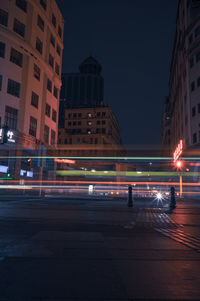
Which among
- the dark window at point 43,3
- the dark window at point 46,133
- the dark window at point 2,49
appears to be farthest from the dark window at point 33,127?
the dark window at point 43,3

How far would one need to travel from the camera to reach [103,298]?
241 centimetres

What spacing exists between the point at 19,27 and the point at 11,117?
39.1 feet

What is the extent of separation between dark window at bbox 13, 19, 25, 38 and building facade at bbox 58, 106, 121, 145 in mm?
54397

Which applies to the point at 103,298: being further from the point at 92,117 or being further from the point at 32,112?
the point at 92,117

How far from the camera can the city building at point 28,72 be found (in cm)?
2981

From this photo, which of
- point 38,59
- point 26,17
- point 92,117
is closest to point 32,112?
point 38,59

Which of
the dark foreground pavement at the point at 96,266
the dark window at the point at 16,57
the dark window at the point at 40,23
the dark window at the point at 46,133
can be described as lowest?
the dark foreground pavement at the point at 96,266

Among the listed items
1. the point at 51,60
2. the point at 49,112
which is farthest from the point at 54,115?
the point at 51,60

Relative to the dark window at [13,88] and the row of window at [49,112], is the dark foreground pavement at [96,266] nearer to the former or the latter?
the dark window at [13,88]

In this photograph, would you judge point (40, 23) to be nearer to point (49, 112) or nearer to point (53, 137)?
point (49, 112)

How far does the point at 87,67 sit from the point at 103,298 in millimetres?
197164

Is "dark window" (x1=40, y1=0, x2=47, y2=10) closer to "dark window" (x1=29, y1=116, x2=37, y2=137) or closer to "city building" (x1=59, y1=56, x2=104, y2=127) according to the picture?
"dark window" (x1=29, y1=116, x2=37, y2=137)

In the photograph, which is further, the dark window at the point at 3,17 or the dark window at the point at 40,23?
the dark window at the point at 40,23

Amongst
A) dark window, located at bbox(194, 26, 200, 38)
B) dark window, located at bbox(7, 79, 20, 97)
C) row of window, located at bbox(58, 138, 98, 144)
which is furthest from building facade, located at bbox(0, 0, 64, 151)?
row of window, located at bbox(58, 138, 98, 144)
